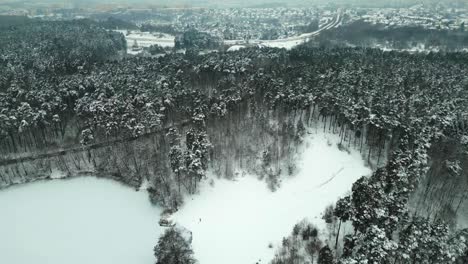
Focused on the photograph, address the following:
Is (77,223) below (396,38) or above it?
below

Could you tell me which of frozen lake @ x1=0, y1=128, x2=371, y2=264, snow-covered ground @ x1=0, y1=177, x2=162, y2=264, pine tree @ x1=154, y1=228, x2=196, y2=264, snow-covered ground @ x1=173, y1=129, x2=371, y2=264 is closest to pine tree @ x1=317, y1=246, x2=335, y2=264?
snow-covered ground @ x1=173, y1=129, x2=371, y2=264

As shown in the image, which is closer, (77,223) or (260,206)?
(77,223)

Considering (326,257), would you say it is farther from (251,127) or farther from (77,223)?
(251,127)

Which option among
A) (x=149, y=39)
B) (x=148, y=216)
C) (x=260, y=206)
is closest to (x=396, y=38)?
(x=149, y=39)

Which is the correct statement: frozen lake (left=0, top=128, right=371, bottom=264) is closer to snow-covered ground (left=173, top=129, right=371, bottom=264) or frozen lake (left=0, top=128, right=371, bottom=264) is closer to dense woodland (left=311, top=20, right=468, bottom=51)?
snow-covered ground (left=173, top=129, right=371, bottom=264)

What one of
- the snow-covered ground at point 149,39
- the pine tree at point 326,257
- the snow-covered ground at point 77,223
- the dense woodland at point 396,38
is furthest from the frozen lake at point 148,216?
the dense woodland at point 396,38

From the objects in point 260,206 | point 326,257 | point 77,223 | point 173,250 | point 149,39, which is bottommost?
point 77,223

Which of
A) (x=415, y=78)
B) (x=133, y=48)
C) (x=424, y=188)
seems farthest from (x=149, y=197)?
(x=133, y=48)
